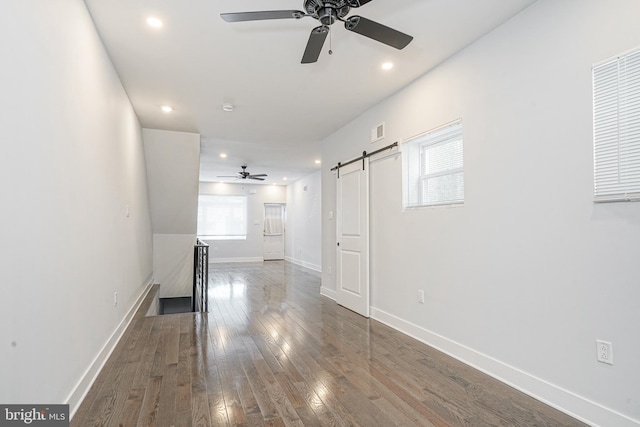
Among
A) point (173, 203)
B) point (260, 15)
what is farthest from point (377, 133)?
point (173, 203)

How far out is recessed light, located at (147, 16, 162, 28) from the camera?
8.66ft

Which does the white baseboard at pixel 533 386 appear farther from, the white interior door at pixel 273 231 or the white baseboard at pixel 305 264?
the white interior door at pixel 273 231

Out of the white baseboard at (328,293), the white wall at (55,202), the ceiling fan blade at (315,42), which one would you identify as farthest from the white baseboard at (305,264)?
the ceiling fan blade at (315,42)

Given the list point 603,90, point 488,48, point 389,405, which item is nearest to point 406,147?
point 488,48

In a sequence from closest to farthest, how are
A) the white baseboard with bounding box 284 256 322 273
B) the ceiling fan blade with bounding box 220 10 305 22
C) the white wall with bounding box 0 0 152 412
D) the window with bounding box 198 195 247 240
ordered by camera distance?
the white wall with bounding box 0 0 152 412 → the ceiling fan blade with bounding box 220 10 305 22 → the white baseboard with bounding box 284 256 322 273 → the window with bounding box 198 195 247 240

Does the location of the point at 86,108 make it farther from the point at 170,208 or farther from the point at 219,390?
the point at 170,208

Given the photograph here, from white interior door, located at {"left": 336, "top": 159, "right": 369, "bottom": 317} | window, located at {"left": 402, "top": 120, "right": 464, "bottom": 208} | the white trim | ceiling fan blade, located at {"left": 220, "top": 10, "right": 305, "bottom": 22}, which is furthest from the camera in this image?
the white trim

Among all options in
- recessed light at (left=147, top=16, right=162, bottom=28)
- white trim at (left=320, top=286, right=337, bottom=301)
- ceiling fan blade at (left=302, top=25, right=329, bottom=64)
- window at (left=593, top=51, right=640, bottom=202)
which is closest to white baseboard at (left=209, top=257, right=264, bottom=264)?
white trim at (left=320, top=286, right=337, bottom=301)

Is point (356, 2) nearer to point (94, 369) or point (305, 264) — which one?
point (94, 369)

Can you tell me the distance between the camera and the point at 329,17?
7.07ft

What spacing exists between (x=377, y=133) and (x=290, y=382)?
3131mm

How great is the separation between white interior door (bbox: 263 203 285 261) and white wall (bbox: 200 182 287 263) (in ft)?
0.62

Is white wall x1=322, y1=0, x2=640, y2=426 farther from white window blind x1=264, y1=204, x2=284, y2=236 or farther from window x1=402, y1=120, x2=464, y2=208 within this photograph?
white window blind x1=264, y1=204, x2=284, y2=236

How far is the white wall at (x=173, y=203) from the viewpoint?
19.0 feet
